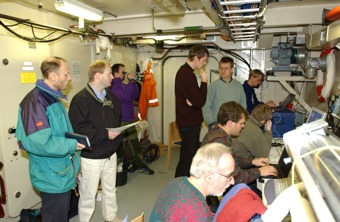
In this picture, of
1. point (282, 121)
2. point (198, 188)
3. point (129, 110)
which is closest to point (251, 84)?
point (282, 121)

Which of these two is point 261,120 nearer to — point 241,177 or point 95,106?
point 241,177

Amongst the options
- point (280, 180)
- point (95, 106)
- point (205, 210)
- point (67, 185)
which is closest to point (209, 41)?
point (95, 106)

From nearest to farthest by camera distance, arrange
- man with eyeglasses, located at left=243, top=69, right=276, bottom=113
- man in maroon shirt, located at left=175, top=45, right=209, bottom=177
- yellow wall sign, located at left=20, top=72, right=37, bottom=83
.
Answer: yellow wall sign, located at left=20, top=72, right=37, bottom=83
man in maroon shirt, located at left=175, top=45, right=209, bottom=177
man with eyeglasses, located at left=243, top=69, right=276, bottom=113

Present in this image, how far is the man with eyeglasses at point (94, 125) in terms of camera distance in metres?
2.11

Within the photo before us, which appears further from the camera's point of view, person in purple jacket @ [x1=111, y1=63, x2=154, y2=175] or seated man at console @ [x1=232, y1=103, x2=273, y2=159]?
person in purple jacket @ [x1=111, y1=63, x2=154, y2=175]

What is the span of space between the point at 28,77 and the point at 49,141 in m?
1.17

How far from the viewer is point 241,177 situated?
1.68 m

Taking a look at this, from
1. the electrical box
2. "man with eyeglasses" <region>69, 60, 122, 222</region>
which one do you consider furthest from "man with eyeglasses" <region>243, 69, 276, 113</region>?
"man with eyeglasses" <region>69, 60, 122, 222</region>

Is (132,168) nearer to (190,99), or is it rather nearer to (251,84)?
(190,99)

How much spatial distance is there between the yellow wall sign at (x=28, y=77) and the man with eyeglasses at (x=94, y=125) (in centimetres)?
75

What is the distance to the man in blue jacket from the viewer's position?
1.70m

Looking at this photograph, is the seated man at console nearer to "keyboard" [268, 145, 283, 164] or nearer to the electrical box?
"keyboard" [268, 145, 283, 164]

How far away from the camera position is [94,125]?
2.18 meters

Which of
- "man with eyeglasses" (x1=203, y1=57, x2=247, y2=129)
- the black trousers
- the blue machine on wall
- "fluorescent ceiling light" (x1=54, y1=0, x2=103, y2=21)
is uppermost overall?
"fluorescent ceiling light" (x1=54, y1=0, x2=103, y2=21)
